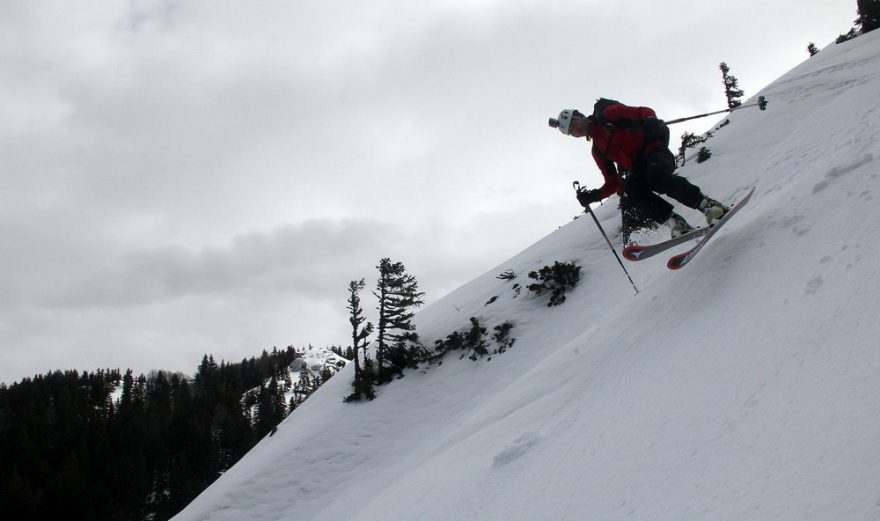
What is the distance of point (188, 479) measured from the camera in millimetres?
56281

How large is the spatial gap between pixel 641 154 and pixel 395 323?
16.9 metres

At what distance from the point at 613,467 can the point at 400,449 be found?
1369 centimetres

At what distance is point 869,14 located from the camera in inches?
1127

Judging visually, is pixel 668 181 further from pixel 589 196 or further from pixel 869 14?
pixel 869 14

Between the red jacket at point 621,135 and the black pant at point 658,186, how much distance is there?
0.13m

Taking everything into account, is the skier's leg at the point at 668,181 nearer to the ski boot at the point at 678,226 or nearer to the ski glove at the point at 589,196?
the ski boot at the point at 678,226

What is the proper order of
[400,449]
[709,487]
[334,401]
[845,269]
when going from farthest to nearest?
[334,401] → [400,449] → [845,269] → [709,487]

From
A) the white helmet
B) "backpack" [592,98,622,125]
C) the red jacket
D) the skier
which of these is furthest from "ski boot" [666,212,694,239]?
the white helmet

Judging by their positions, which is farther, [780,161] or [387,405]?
[387,405]

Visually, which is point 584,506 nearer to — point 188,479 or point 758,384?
point 758,384

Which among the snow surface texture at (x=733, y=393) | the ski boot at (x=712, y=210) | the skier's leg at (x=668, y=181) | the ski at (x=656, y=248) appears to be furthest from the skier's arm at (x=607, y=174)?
the snow surface texture at (x=733, y=393)

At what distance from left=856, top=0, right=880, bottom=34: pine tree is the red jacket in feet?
108

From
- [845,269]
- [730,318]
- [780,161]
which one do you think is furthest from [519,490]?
[780,161]

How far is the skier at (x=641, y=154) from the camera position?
612cm
